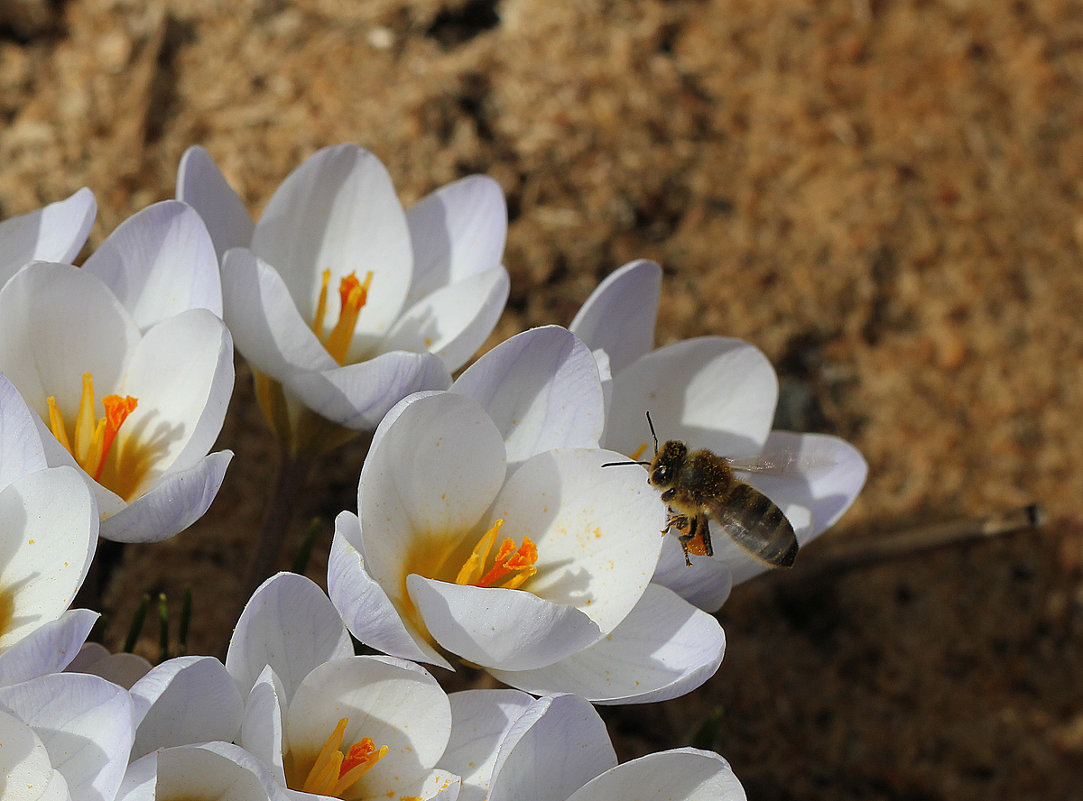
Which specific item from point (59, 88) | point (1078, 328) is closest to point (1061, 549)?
point (1078, 328)

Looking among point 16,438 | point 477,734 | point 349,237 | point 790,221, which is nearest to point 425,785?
point 477,734

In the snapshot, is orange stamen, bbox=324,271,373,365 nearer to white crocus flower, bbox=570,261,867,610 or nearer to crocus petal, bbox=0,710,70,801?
white crocus flower, bbox=570,261,867,610

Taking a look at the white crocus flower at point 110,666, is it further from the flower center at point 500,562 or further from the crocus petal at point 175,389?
the flower center at point 500,562

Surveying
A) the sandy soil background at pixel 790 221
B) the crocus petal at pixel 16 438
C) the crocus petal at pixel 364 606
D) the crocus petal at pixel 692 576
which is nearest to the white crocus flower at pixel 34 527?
the crocus petal at pixel 16 438

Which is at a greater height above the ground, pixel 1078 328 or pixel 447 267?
pixel 447 267

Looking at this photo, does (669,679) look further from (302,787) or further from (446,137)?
(446,137)

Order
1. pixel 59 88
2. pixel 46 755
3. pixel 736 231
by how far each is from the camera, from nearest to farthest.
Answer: pixel 46 755 < pixel 59 88 < pixel 736 231

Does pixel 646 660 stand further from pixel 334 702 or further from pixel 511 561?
pixel 334 702
